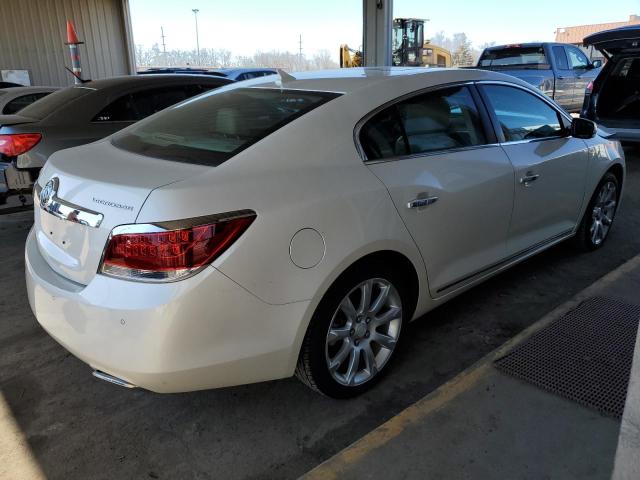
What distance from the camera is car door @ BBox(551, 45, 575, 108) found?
40.2 ft

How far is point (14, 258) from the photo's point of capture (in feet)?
15.6

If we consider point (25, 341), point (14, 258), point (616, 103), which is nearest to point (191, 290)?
point (25, 341)

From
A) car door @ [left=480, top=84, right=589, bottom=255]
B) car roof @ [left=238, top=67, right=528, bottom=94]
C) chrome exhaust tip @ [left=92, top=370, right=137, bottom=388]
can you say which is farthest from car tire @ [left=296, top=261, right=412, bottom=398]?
car door @ [left=480, top=84, right=589, bottom=255]

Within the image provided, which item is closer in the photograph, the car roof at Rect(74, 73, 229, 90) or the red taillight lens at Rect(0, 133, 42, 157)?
the red taillight lens at Rect(0, 133, 42, 157)

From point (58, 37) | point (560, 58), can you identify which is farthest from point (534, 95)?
point (58, 37)

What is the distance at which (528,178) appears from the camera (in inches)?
133

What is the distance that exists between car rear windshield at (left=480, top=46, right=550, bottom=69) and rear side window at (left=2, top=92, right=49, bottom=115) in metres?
9.90

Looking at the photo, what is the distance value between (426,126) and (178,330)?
5.63 ft

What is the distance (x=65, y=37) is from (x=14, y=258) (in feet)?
39.8

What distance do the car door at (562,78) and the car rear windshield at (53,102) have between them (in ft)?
34.3

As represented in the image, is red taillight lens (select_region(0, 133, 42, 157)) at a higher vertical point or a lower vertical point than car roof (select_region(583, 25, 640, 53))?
lower

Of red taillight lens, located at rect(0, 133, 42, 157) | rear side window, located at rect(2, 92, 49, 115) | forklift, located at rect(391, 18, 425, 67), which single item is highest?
forklift, located at rect(391, 18, 425, 67)

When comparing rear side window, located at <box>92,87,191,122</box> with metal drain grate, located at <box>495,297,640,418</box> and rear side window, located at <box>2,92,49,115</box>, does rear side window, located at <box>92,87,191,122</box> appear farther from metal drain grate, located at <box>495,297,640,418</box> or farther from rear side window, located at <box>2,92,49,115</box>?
metal drain grate, located at <box>495,297,640,418</box>

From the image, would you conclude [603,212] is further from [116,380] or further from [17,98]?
[17,98]
